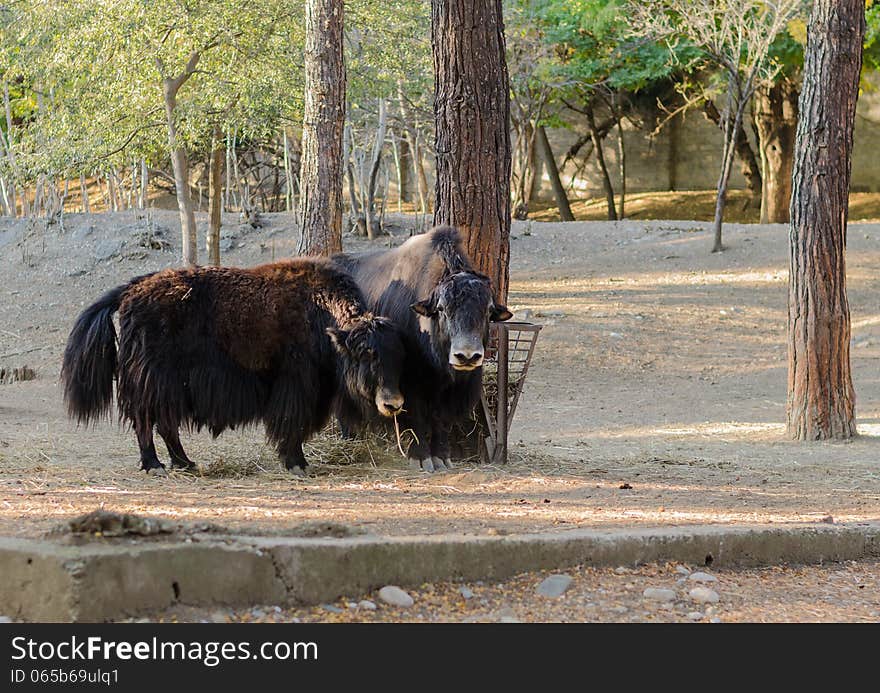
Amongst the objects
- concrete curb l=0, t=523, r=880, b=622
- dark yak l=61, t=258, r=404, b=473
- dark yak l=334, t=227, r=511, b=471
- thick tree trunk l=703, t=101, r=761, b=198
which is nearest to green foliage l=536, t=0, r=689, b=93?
thick tree trunk l=703, t=101, r=761, b=198

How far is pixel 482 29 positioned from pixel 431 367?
112 inches

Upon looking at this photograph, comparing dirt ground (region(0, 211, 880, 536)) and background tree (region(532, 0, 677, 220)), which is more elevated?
background tree (region(532, 0, 677, 220))

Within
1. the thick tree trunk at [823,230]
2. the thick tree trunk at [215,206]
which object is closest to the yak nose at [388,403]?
the thick tree trunk at [823,230]

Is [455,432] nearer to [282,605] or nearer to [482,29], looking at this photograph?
[482,29]

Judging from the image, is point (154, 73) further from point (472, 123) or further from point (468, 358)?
point (468, 358)

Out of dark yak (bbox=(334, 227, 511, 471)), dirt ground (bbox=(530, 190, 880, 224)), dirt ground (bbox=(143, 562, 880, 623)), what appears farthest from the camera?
dirt ground (bbox=(530, 190, 880, 224))

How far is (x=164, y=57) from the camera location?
1766 cm

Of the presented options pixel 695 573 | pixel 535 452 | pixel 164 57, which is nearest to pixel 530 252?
pixel 164 57

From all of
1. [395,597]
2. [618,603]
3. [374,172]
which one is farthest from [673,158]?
[395,597]

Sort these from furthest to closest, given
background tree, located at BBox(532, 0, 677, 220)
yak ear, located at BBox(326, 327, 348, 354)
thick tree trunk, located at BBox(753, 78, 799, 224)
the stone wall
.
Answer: the stone wall, thick tree trunk, located at BBox(753, 78, 799, 224), background tree, located at BBox(532, 0, 677, 220), yak ear, located at BBox(326, 327, 348, 354)

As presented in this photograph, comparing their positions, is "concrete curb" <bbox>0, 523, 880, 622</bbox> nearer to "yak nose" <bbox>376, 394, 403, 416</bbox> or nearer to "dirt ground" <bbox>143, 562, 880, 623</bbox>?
"dirt ground" <bbox>143, 562, 880, 623</bbox>

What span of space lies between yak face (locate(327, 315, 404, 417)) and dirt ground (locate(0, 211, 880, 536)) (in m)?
0.57

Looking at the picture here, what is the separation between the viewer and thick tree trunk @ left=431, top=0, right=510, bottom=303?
29.8 feet

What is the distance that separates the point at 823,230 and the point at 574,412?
444 centimetres
